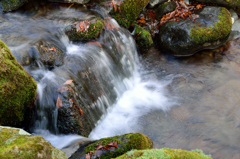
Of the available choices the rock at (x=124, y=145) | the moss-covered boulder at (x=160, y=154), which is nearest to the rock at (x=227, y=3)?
the rock at (x=124, y=145)

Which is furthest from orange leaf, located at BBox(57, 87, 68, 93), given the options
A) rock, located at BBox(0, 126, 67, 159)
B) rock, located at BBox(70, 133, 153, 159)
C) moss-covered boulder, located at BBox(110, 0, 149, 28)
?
moss-covered boulder, located at BBox(110, 0, 149, 28)

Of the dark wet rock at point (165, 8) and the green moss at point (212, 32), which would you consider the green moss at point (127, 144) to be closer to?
the green moss at point (212, 32)

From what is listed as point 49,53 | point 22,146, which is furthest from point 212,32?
point 22,146

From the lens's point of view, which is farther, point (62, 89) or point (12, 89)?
point (62, 89)

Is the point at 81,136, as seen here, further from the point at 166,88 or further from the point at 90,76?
the point at 166,88

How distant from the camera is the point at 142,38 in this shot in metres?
A: 7.39

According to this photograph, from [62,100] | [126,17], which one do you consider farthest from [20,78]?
[126,17]

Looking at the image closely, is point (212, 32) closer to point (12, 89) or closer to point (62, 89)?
point (62, 89)

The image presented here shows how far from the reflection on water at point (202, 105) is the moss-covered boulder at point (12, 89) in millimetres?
2782

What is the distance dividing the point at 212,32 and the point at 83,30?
4.61 meters

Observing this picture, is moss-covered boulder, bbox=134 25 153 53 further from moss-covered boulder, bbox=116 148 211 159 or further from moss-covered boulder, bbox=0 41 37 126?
moss-covered boulder, bbox=116 148 211 159

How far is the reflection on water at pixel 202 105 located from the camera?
4.61 meters

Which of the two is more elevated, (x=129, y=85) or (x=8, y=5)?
(x=8, y=5)

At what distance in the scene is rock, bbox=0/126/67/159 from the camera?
195 cm
